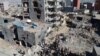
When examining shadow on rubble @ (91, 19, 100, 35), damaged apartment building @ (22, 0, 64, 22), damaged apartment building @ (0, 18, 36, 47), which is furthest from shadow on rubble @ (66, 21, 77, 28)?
damaged apartment building @ (0, 18, 36, 47)

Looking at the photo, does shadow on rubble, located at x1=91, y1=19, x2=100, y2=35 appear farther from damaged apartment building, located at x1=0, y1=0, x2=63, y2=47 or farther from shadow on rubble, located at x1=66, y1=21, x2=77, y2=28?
damaged apartment building, located at x1=0, y1=0, x2=63, y2=47

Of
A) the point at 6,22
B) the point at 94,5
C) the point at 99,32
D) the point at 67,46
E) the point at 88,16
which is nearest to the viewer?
the point at 67,46

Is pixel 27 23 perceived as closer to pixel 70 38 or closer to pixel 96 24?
pixel 70 38

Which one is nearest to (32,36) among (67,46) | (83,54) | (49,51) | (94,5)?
(49,51)

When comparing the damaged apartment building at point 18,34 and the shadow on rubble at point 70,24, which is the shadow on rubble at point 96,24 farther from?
the damaged apartment building at point 18,34

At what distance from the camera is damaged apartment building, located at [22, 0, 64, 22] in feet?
145

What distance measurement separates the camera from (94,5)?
5281 cm

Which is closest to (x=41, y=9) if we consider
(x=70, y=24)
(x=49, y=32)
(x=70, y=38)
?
(x=49, y=32)

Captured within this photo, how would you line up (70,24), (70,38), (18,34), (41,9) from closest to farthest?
(70,38), (18,34), (70,24), (41,9)

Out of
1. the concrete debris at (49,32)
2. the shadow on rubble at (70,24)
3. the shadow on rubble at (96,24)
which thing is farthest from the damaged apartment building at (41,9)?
the shadow on rubble at (96,24)

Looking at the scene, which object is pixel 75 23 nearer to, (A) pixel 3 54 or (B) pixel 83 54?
(B) pixel 83 54

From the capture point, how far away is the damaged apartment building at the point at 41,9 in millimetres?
44312

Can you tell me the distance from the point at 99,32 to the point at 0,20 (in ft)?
66.3

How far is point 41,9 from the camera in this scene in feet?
145
